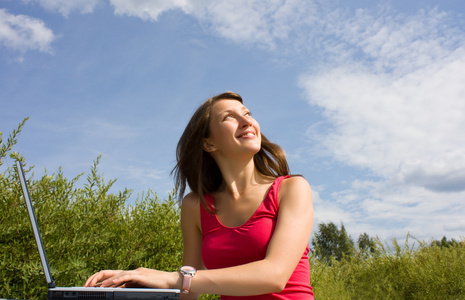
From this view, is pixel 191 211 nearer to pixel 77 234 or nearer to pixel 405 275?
Result: pixel 77 234

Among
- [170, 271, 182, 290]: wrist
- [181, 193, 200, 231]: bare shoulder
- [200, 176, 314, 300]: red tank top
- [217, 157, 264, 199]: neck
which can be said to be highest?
[217, 157, 264, 199]: neck

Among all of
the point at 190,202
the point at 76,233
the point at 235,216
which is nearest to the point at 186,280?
the point at 235,216

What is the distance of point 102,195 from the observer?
4078 millimetres

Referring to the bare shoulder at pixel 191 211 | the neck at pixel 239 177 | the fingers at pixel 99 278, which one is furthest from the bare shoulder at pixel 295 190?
the fingers at pixel 99 278

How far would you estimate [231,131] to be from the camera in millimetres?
2752

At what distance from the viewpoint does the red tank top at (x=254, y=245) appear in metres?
2.31

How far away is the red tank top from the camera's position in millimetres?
2312

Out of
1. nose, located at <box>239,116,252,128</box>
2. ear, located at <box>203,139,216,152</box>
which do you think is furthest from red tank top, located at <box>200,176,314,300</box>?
ear, located at <box>203,139,216,152</box>

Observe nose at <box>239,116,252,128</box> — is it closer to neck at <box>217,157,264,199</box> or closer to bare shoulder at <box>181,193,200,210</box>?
neck at <box>217,157,264,199</box>

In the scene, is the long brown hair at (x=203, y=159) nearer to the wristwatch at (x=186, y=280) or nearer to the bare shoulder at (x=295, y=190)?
the bare shoulder at (x=295, y=190)

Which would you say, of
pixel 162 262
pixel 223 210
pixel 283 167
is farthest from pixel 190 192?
pixel 162 262

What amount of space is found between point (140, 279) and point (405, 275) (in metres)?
7.16

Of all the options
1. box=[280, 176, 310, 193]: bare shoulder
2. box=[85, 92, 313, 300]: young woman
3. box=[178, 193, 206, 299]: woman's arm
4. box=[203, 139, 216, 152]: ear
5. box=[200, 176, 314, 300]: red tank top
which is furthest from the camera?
box=[203, 139, 216, 152]: ear

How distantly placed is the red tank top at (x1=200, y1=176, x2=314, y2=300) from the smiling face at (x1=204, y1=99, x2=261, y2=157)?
1.14 ft
